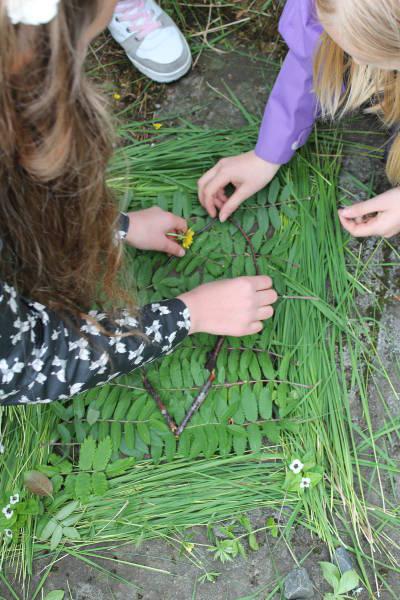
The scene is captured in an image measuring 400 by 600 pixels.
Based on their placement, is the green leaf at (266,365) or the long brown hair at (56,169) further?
the green leaf at (266,365)

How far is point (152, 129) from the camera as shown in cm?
200

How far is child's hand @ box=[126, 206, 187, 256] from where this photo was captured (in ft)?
5.54

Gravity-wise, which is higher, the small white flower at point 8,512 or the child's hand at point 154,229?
the child's hand at point 154,229

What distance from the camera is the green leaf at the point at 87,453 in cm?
165

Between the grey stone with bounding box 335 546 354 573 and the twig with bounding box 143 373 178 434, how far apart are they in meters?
0.56

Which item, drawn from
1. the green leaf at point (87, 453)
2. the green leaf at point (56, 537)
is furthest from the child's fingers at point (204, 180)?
the green leaf at point (56, 537)

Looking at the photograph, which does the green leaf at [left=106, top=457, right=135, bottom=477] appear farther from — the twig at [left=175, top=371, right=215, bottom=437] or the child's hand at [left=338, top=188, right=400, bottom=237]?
the child's hand at [left=338, top=188, right=400, bottom=237]

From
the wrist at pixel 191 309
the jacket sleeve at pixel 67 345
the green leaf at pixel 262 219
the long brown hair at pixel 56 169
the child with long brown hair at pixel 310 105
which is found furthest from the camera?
the green leaf at pixel 262 219

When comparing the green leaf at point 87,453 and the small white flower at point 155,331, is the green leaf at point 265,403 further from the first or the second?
the green leaf at point 87,453

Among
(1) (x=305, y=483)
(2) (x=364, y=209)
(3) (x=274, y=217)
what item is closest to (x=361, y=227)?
(2) (x=364, y=209)

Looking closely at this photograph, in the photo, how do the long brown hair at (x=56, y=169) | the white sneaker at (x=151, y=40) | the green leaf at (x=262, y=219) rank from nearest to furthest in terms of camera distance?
1. the long brown hair at (x=56, y=169)
2. the green leaf at (x=262, y=219)
3. the white sneaker at (x=151, y=40)

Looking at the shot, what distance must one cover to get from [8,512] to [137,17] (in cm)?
168

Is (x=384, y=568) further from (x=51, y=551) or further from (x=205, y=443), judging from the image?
(x=51, y=551)

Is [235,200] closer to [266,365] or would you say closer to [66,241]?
[266,365]
